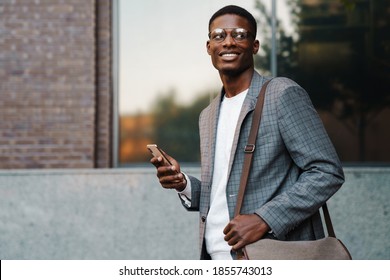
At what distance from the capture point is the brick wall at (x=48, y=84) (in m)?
6.72

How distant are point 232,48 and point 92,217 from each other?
14.0ft

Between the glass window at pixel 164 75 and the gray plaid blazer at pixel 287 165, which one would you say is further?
the glass window at pixel 164 75

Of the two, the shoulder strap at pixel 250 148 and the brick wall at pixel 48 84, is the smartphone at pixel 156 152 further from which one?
the brick wall at pixel 48 84

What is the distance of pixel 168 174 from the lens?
2.52 metres

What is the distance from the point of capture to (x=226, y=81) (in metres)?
2.55

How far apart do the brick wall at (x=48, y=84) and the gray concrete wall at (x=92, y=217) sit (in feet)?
1.40

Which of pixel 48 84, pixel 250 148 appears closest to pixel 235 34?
pixel 250 148

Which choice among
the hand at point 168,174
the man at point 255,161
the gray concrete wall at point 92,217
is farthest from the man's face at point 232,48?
the gray concrete wall at point 92,217

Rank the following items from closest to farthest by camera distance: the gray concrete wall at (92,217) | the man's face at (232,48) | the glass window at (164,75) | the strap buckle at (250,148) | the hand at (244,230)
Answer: the hand at (244,230)
the strap buckle at (250,148)
the man's face at (232,48)
the gray concrete wall at (92,217)
the glass window at (164,75)

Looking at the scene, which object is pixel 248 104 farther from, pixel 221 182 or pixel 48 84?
pixel 48 84

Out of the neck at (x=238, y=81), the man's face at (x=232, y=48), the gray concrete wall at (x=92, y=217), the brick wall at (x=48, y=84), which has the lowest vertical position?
the gray concrete wall at (x=92, y=217)

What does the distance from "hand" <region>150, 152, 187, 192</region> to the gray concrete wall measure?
3.62 m

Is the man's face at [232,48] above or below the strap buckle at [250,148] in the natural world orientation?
above
